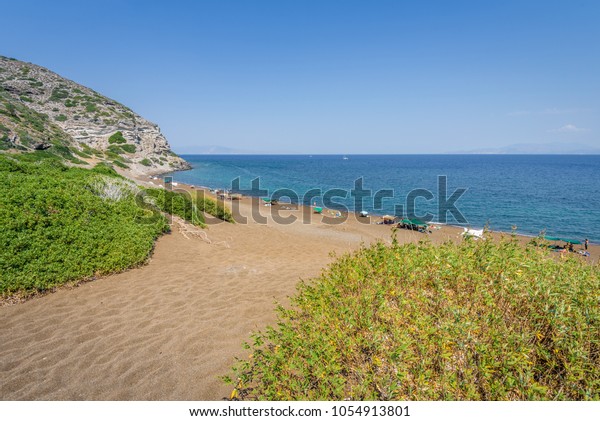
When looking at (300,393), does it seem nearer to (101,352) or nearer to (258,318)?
(258,318)

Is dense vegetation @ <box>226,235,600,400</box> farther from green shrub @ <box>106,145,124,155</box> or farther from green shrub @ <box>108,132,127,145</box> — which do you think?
green shrub @ <box>108,132,127,145</box>

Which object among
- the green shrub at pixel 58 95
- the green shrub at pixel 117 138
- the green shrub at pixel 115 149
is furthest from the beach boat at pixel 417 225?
the green shrub at pixel 58 95

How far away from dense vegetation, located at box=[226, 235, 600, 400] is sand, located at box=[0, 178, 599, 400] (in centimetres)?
141

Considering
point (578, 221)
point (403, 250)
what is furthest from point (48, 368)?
point (578, 221)

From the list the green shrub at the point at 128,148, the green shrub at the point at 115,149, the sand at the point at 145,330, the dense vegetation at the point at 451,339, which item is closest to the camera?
the dense vegetation at the point at 451,339

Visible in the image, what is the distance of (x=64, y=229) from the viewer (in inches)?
376

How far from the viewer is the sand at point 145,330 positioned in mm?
4855

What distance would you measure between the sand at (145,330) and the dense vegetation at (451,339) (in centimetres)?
141

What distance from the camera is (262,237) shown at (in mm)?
17906

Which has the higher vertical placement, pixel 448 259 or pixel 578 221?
pixel 448 259

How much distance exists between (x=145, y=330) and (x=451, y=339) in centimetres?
602

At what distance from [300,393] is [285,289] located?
5.38 m

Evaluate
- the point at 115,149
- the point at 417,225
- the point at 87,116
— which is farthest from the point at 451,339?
the point at 87,116

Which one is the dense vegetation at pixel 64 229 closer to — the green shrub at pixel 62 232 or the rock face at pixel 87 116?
the green shrub at pixel 62 232
